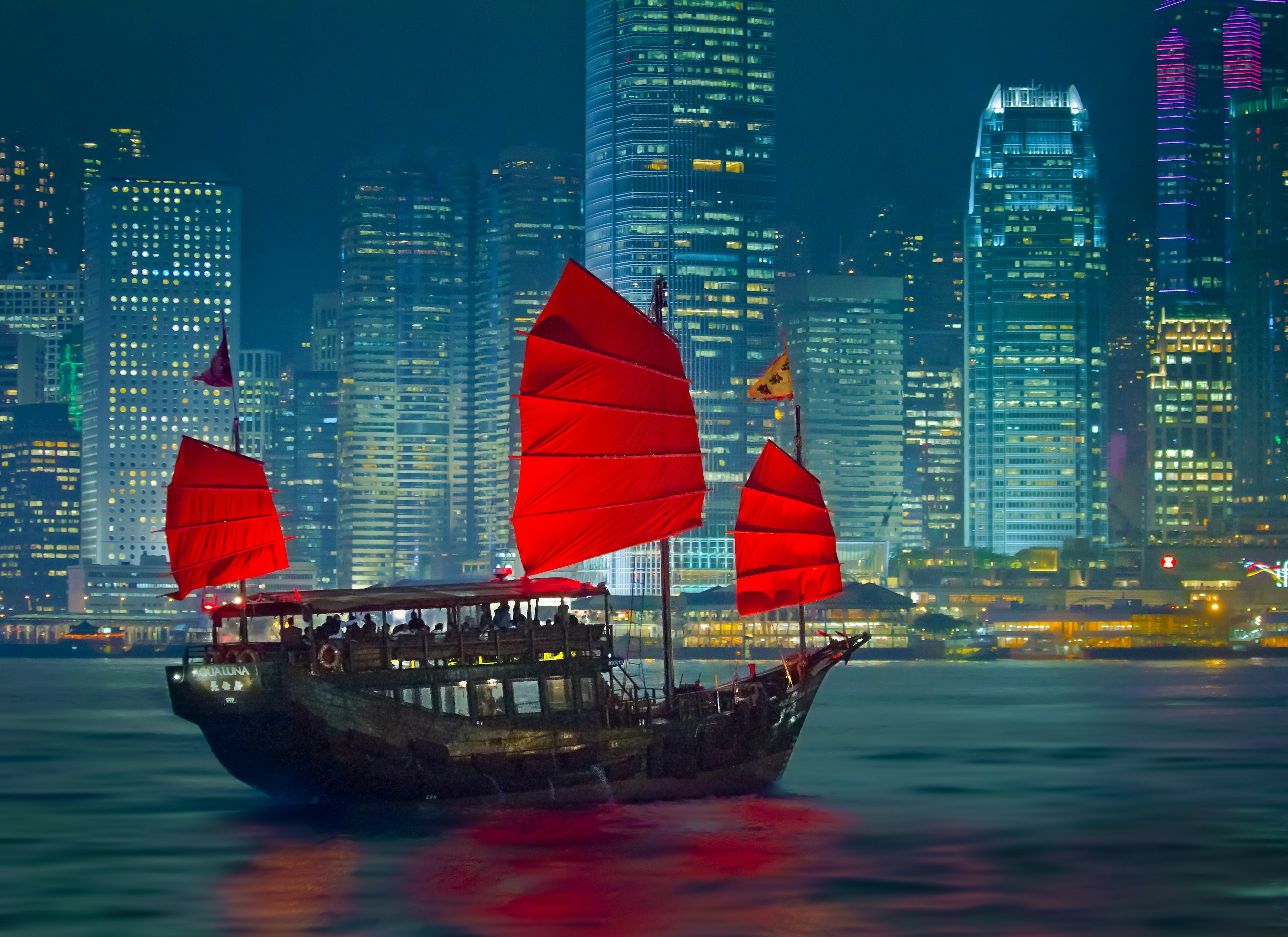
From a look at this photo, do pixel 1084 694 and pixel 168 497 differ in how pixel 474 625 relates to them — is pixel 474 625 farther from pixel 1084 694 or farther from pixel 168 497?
pixel 1084 694

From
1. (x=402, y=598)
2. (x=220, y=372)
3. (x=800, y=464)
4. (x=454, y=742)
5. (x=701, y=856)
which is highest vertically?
(x=220, y=372)

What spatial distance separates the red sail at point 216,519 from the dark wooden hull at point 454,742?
5.32 metres

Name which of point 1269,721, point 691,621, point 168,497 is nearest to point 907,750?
point 1269,721

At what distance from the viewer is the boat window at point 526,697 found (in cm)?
4209

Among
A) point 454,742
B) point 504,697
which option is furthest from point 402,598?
point 454,742

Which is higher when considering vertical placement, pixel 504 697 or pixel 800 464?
pixel 800 464

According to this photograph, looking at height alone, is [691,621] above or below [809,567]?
below

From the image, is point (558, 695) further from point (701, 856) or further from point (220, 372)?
point (220, 372)

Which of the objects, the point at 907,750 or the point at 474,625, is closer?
the point at 474,625

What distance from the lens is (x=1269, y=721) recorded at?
82.6 meters

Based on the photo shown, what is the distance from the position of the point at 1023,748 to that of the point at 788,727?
893 inches

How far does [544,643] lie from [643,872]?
23.0 ft

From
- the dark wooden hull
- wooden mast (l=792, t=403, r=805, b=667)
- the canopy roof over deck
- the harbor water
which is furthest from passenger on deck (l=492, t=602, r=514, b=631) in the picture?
wooden mast (l=792, t=403, r=805, b=667)

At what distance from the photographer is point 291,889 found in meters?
35.9
